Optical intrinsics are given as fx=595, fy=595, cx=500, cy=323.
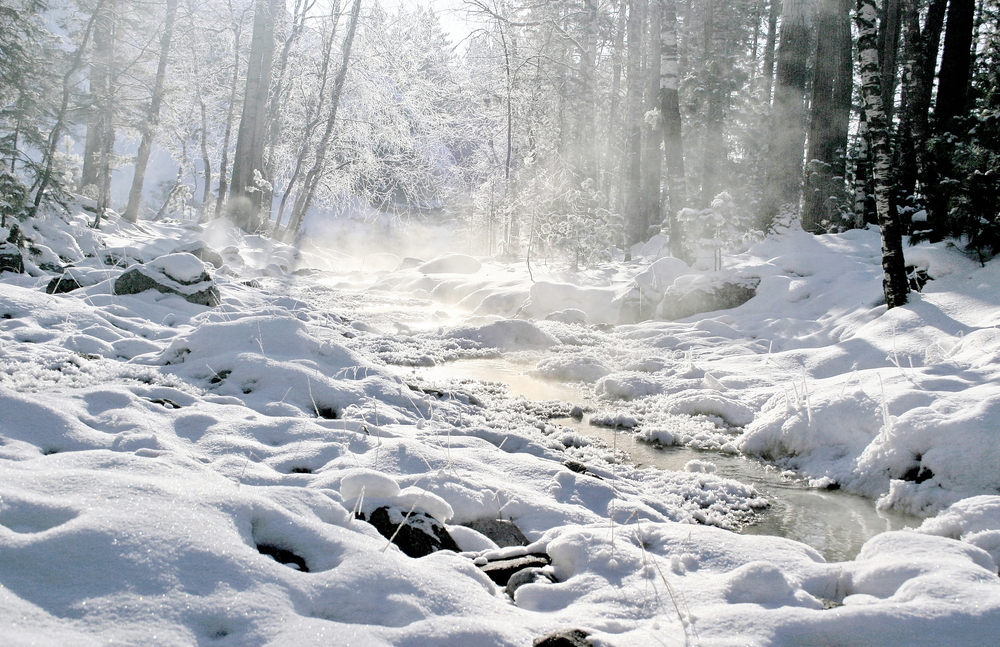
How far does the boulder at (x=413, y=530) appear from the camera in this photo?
270 centimetres

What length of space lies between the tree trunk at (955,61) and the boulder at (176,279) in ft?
39.0

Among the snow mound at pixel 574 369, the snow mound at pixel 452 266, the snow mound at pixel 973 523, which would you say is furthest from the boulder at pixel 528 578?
the snow mound at pixel 452 266

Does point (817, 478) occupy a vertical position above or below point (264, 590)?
below

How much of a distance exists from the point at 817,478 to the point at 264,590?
409 centimetres

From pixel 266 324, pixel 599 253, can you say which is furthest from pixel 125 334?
pixel 599 253

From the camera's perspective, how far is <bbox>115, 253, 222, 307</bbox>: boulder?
7629 mm

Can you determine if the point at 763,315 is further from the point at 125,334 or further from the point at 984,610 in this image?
the point at 125,334

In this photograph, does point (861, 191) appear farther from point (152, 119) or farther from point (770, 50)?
point (152, 119)

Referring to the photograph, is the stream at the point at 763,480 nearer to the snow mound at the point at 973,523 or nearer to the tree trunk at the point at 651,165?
the snow mound at the point at 973,523

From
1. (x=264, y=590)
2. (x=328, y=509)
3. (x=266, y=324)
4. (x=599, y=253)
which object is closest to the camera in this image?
(x=264, y=590)

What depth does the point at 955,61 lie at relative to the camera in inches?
400

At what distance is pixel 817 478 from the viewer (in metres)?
4.53

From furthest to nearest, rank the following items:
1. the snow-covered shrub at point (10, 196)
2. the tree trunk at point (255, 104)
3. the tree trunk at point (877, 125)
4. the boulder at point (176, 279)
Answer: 1. the tree trunk at point (255, 104)
2. the snow-covered shrub at point (10, 196)
3. the boulder at point (176, 279)
4. the tree trunk at point (877, 125)

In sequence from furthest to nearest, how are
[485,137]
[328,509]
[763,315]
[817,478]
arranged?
[485,137] → [763,315] → [817,478] → [328,509]
